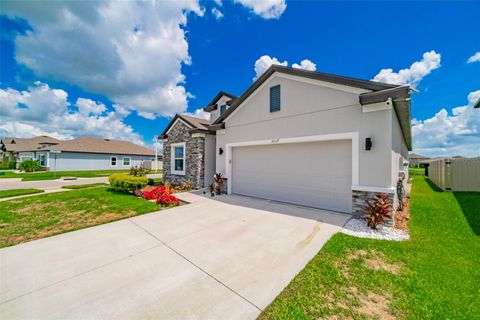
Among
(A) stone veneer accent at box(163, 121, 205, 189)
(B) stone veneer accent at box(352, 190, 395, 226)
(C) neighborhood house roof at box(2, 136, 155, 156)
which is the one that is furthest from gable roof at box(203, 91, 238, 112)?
(C) neighborhood house roof at box(2, 136, 155, 156)

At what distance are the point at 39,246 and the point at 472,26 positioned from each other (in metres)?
16.0

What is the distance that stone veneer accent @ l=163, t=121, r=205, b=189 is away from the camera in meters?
11.3

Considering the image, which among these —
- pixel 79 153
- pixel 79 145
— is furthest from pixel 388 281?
pixel 79 145

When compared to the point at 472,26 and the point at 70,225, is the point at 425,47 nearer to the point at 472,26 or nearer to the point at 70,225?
the point at 472,26

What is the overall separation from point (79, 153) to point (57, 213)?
25.1 m

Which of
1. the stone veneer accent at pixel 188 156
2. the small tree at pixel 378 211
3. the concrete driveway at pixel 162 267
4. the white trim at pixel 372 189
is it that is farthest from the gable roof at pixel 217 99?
the small tree at pixel 378 211

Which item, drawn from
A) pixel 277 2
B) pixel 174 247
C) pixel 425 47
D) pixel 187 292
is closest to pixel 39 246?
pixel 174 247

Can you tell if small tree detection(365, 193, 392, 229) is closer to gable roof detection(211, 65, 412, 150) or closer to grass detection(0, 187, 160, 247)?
gable roof detection(211, 65, 412, 150)

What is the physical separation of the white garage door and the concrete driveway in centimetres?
111

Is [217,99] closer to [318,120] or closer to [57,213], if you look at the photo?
[318,120]

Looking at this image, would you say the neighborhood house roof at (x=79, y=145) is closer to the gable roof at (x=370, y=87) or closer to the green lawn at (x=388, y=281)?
the gable roof at (x=370, y=87)

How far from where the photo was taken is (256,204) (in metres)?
7.69

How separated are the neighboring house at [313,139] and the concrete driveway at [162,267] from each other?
1.47 metres

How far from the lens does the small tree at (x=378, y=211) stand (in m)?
5.16
